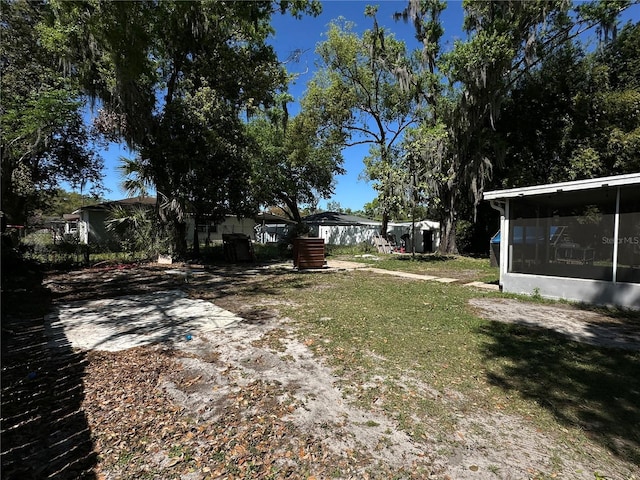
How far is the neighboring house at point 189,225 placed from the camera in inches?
743

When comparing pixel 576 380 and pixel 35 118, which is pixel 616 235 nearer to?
pixel 576 380

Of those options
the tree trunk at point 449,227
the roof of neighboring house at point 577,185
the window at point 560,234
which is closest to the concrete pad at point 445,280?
the window at point 560,234

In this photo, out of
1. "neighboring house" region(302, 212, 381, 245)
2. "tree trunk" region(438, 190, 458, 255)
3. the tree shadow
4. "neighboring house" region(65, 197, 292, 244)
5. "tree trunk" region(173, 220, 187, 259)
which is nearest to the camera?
the tree shadow

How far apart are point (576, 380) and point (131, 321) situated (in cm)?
→ 583

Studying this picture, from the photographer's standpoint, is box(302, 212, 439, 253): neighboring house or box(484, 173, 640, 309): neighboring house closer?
box(484, 173, 640, 309): neighboring house

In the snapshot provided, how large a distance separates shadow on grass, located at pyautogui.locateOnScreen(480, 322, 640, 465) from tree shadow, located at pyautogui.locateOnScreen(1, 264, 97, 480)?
11.3 feet

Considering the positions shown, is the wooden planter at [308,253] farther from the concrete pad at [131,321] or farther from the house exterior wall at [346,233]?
the house exterior wall at [346,233]

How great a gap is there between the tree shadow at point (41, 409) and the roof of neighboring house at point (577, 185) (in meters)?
7.87

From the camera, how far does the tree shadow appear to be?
2.05 meters

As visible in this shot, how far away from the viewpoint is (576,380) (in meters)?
3.30

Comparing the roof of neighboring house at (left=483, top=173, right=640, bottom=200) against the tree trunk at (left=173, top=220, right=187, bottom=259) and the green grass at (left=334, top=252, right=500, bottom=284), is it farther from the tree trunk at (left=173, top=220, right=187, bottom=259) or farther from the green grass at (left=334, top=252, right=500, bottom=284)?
the tree trunk at (left=173, top=220, right=187, bottom=259)

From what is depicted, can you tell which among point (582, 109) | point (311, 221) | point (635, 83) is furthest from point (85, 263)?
point (635, 83)

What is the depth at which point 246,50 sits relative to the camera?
12.5 meters

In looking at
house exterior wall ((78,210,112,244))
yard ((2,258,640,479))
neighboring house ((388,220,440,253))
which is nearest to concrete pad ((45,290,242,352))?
yard ((2,258,640,479))
